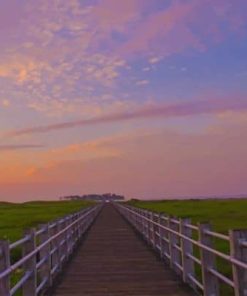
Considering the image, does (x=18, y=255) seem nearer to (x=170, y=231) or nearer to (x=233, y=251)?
(x=170, y=231)

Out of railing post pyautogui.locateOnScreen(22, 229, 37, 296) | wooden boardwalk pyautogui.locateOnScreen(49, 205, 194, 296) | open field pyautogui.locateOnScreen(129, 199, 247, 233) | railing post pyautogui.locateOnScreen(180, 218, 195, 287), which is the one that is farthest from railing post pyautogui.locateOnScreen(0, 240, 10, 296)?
railing post pyautogui.locateOnScreen(180, 218, 195, 287)

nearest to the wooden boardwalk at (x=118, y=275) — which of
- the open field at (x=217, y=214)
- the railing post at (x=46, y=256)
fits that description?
the railing post at (x=46, y=256)

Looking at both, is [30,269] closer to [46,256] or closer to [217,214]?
[46,256]

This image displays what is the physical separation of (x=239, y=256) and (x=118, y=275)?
22.4 ft

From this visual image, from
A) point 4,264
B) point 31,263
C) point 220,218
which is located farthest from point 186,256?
point 220,218

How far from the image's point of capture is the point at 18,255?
22984mm

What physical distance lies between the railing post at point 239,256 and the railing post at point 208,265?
2.07 metres

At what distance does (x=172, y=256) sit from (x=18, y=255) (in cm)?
1040

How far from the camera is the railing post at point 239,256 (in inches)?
289

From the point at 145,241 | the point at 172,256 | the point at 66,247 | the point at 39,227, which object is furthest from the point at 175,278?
the point at 145,241

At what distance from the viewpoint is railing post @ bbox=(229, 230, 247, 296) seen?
7.35m

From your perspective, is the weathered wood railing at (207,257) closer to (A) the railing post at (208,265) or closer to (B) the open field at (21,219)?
(A) the railing post at (208,265)

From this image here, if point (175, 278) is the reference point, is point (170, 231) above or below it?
above

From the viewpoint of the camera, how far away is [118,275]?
13812 mm
